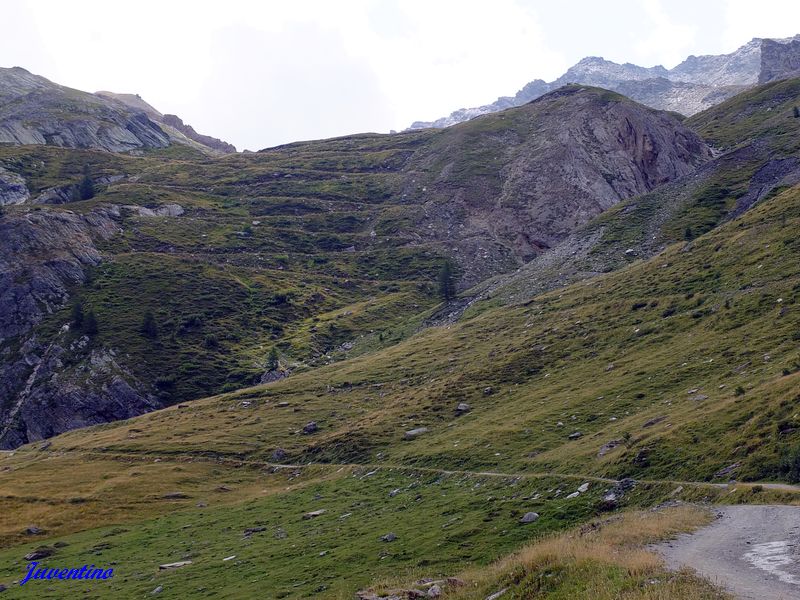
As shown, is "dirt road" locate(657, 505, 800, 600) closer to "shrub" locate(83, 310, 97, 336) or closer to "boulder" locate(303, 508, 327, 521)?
"boulder" locate(303, 508, 327, 521)

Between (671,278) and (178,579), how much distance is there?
6578 cm

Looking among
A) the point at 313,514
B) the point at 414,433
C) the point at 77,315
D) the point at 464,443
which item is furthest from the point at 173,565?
the point at 77,315

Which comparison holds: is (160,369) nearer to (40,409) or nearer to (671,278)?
(40,409)

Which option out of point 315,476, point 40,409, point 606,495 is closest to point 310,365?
point 40,409

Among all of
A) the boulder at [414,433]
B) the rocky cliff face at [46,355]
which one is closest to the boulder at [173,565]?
the boulder at [414,433]

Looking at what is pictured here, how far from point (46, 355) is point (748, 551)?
5996 inches

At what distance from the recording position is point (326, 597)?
3064cm

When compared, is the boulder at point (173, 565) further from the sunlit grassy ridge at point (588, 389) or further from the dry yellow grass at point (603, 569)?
the sunlit grassy ridge at point (588, 389)

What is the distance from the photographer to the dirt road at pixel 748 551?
1882 cm

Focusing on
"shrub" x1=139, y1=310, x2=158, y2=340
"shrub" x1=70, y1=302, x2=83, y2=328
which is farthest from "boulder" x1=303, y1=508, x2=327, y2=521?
"shrub" x1=70, y1=302, x2=83, y2=328

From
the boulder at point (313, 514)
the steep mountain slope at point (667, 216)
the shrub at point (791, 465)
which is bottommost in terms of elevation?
the boulder at point (313, 514)

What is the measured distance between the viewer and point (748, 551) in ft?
72.9

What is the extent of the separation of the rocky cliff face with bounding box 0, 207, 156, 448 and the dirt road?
412ft

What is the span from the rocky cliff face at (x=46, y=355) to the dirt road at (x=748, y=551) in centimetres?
12550
